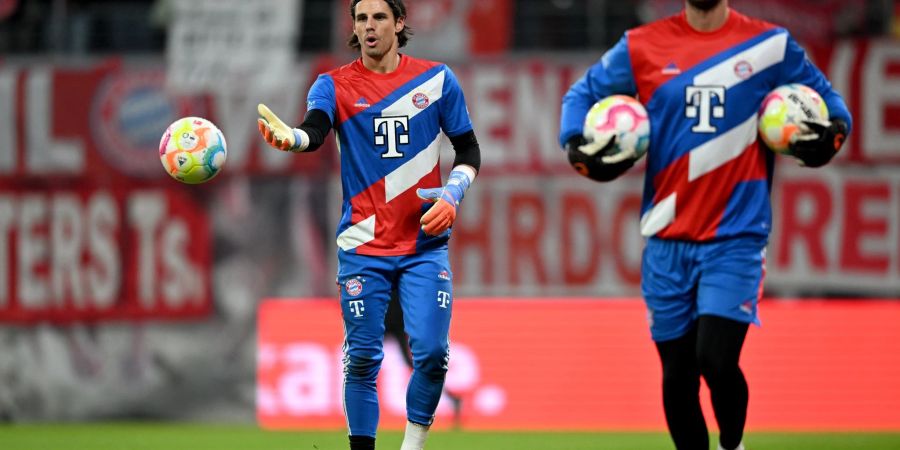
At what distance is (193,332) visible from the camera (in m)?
12.9

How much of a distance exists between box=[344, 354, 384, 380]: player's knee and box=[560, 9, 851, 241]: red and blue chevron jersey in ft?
4.25

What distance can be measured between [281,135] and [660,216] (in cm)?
164

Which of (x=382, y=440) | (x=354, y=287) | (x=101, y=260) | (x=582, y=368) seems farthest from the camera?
(x=101, y=260)

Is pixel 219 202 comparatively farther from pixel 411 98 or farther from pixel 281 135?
pixel 281 135

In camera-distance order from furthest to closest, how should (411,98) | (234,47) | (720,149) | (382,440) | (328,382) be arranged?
(234,47), (328,382), (382,440), (411,98), (720,149)

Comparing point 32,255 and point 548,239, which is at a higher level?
point 548,239

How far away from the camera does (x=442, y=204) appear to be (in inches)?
225

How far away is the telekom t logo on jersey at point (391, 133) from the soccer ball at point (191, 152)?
71cm

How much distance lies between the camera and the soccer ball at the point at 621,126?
17.7ft

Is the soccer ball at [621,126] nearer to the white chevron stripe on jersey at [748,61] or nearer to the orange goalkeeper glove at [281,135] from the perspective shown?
the white chevron stripe on jersey at [748,61]

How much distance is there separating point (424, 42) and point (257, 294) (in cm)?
298

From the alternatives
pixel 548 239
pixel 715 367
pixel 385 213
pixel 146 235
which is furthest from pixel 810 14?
pixel 715 367

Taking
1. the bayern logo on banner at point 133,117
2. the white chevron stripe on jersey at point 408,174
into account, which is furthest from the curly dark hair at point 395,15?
the bayern logo on banner at point 133,117

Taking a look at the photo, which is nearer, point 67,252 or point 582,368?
point 582,368
